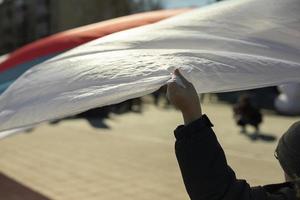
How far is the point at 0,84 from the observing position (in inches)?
207

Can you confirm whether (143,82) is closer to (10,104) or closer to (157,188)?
(10,104)

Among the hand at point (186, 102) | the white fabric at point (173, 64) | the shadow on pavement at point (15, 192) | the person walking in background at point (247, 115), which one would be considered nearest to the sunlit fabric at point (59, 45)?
the shadow on pavement at point (15, 192)

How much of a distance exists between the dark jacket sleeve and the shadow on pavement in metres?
4.63

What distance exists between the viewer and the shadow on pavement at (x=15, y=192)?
6227mm

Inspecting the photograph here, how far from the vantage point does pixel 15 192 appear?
21.2 feet

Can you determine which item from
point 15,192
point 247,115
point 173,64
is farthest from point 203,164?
point 247,115

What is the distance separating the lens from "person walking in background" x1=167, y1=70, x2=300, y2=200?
1.81m

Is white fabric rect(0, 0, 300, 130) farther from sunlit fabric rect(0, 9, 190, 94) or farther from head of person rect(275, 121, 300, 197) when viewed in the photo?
sunlit fabric rect(0, 9, 190, 94)

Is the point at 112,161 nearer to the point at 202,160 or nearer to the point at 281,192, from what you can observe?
the point at 281,192

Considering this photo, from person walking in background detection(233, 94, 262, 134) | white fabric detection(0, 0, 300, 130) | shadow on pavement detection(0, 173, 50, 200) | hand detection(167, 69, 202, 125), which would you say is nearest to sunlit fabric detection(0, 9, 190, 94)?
shadow on pavement detection(0, 173, 50, 200)

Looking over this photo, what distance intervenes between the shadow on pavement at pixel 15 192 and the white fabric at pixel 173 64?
11.5ft

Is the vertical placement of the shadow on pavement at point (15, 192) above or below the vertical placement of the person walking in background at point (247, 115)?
above

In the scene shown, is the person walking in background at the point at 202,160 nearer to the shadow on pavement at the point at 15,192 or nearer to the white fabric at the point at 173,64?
the white fabric at the point at 173,64

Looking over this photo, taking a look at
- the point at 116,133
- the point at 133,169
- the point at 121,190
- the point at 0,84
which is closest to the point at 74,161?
the point at 133,169
